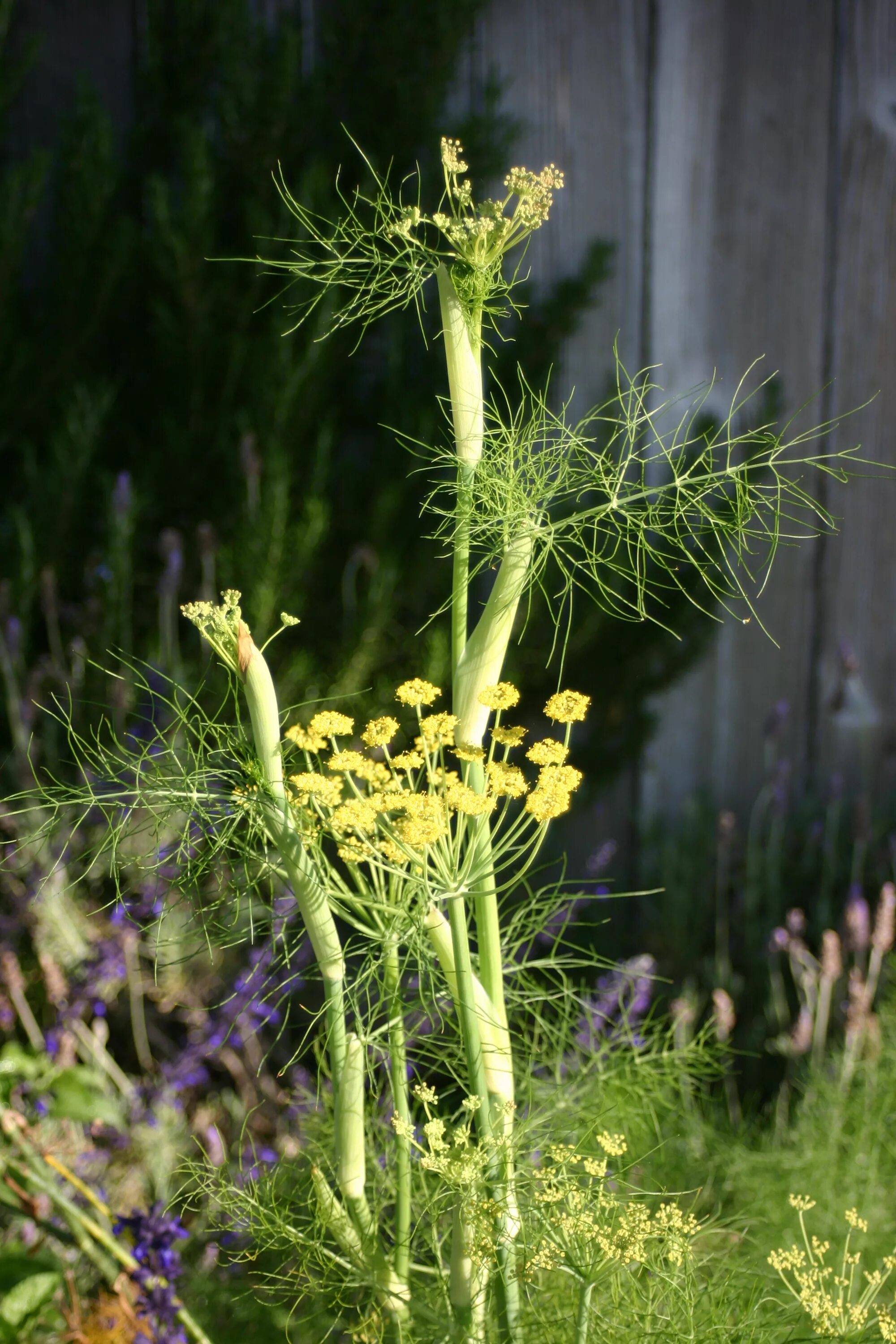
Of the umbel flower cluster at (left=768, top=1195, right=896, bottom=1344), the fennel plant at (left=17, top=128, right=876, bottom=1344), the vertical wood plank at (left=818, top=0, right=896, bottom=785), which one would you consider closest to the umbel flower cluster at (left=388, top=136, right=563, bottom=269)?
the fennel plant at (left=17, top=128, right=876, bottom=1344)

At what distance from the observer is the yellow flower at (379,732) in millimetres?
688

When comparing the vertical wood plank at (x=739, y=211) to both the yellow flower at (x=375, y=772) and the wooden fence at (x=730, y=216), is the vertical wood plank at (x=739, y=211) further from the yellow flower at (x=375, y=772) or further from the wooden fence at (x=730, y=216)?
the yellow flower at (x=375, y=772)

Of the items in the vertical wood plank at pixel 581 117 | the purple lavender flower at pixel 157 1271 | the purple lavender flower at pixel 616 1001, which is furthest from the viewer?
the vertical wood plank at pixel 581 117

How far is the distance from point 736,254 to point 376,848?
6.52 feet

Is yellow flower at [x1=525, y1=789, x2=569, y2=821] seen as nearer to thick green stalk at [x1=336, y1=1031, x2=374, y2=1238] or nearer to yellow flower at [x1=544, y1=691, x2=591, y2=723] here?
yellow flower at [x1=544, y1=691, x2=591, y2=723]

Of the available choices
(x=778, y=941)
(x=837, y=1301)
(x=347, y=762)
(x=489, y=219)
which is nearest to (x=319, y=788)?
(x=347, y=762)

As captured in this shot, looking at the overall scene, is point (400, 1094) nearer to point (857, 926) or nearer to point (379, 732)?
point (379, 732)

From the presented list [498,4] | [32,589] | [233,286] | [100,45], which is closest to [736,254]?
[498,4]

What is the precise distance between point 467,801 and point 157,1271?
58cm

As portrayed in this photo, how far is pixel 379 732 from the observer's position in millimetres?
701

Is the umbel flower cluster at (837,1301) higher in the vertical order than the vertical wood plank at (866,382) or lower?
lower

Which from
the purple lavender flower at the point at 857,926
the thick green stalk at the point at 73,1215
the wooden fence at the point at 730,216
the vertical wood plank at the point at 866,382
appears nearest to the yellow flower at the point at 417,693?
the thick green stalk at the point at 73,1215

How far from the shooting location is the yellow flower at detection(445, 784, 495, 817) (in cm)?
64

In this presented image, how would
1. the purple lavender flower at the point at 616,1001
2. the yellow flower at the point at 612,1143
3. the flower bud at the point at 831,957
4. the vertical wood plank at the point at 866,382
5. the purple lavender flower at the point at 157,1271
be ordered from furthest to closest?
the vertical wood plank at the point at 866,382 < the flower bud at the point at 831,957 < the purple lavender flower at the point at 616,1001 < the purple lavender flower at the point at 157,1271 < the yellow flower at the point at 612,1143
